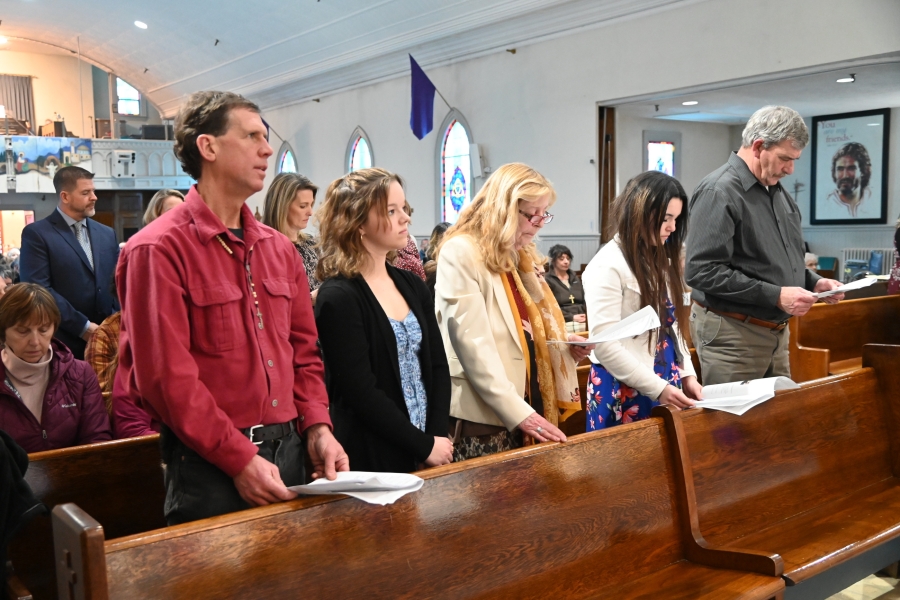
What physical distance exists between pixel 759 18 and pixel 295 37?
764cm

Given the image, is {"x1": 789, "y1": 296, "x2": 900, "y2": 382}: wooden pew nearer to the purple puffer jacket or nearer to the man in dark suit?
the purple puffer jacket

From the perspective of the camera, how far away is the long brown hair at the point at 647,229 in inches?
99.3

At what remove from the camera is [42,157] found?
18875mm

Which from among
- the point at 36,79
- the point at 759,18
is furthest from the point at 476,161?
the point at 36,79

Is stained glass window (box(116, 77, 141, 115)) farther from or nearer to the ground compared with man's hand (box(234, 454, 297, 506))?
farther from the ground

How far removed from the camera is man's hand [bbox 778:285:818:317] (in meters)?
2.85

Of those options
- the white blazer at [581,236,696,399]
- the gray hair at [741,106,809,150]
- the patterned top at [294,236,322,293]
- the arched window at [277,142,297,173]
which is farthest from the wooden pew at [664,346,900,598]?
the arched window at [277,142,297,173]

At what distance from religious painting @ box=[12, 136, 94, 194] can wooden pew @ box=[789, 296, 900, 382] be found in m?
17.6

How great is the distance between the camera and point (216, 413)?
5.22 feet

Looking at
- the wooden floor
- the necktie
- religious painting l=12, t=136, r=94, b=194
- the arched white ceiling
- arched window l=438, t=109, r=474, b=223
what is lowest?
the wooden floor

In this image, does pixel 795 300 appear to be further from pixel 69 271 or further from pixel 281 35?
pixel 281 35

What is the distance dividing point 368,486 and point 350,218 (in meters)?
0.85

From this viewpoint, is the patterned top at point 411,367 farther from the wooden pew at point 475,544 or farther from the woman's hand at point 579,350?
the woman's hand at point 579,350

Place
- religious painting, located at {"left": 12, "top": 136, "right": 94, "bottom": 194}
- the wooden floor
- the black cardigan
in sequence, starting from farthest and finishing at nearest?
religious painting, located at {"left": 12, "top": 136, "right": 94, "bottom": 194}, the wooden floor, the black cardigan
